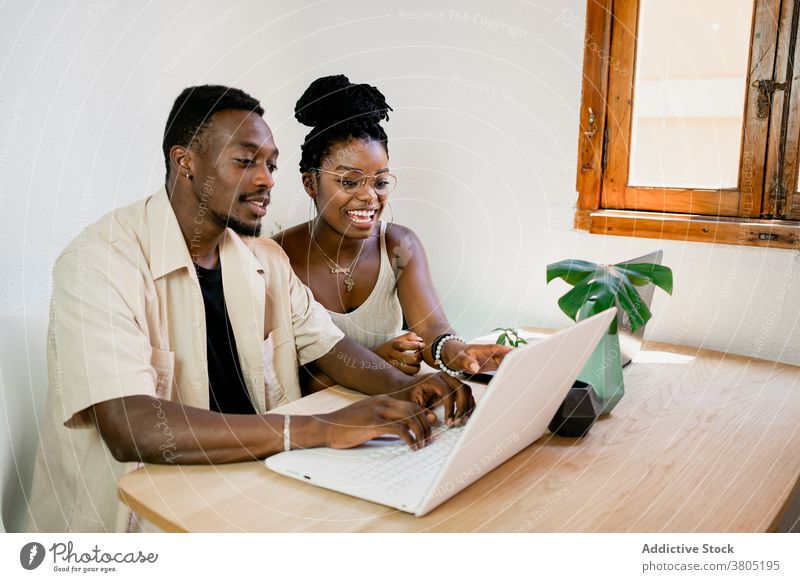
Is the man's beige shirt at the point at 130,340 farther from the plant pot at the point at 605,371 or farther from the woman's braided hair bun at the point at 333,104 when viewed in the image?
the plant pot at the point at 605,371

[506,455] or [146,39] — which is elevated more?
[146,39]

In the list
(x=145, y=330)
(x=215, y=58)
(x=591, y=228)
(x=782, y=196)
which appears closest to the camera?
(x=145, y=330)

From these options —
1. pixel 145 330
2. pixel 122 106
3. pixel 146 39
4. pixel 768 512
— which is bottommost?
pixel 768 512

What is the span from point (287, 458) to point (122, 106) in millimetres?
561

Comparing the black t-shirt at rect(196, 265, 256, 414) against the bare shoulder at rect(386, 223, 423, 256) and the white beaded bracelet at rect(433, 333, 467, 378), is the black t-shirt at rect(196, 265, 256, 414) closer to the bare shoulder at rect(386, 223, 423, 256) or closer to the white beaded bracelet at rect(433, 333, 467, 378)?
the white beaded bracelet at rect(433, 333, 467, 378)

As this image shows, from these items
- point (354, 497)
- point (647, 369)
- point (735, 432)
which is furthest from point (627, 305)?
point (354, 497)

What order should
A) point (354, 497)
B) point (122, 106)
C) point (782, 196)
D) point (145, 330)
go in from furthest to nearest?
point (782, 196), point (122, 106), point (145, 330), point (354, 497)

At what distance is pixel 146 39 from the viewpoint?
101 cm

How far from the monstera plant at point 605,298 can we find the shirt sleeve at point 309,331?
0.37m

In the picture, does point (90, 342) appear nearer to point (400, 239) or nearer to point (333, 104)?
point (333, 104)

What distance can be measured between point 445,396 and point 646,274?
301mm

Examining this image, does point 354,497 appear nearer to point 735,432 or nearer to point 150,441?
point 150,441

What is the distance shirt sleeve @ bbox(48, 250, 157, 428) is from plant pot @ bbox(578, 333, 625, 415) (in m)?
0.52

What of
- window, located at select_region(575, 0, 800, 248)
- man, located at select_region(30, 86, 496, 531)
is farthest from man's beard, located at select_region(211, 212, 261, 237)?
window, located at select_region(575, 0, 800, 248)
